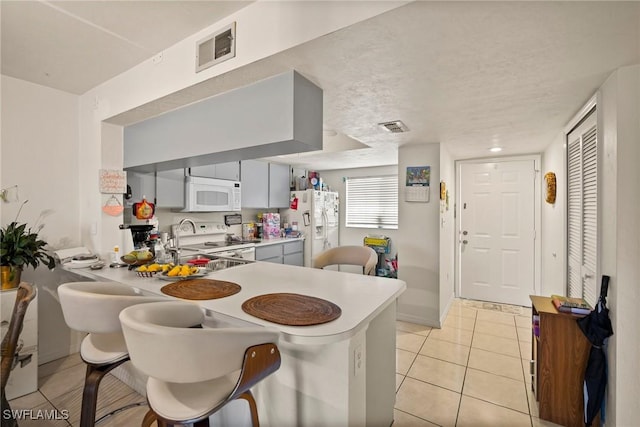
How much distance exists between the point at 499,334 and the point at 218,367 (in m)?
3.29

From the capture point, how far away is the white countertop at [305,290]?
112 cm

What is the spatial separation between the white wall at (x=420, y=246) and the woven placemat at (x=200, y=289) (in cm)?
237

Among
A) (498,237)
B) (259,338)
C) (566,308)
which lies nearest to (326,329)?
(259,338)

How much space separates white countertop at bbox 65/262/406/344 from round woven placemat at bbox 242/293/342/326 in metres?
0.03

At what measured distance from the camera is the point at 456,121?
2527mm

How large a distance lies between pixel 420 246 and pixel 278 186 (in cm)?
263

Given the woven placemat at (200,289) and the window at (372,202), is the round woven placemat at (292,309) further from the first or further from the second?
the window at (372,202)

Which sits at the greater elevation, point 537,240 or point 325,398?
point 537,240

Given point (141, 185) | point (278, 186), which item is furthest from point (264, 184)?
point (141, 185)

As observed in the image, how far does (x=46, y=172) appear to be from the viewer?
98.1 inches

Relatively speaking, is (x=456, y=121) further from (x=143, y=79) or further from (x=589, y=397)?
(x=143, y=79)

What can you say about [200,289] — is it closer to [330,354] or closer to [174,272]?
[174,272]

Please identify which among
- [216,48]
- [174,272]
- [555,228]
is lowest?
[174,272]

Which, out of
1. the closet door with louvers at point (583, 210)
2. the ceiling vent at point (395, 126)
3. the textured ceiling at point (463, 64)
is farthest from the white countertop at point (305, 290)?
the ceiling vent at point (395, 126)
